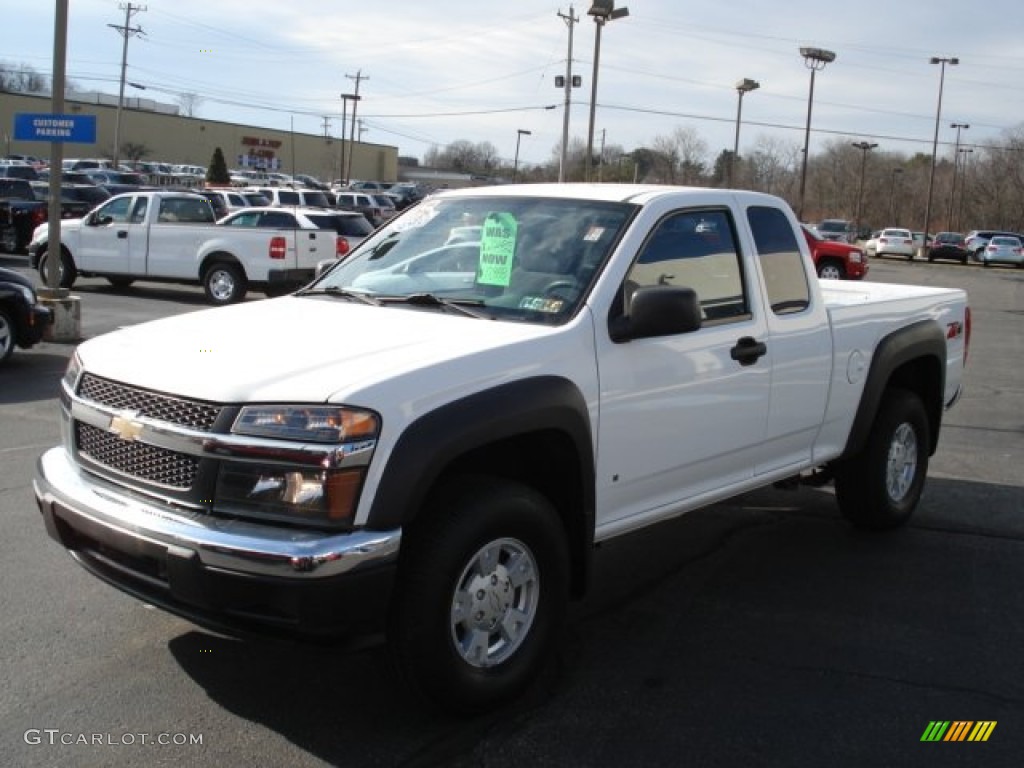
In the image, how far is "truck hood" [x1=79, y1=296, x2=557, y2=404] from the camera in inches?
130

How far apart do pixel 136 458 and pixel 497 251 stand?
1.73 metres

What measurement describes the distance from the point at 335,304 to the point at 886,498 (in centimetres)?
344

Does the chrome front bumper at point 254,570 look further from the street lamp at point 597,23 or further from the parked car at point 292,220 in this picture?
the street lamp at point 597,23

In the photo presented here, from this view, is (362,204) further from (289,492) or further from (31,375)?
(289,492)

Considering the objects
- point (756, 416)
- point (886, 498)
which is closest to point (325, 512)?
point (756, 416)

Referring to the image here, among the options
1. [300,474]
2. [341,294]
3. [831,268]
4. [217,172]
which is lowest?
[300,474]

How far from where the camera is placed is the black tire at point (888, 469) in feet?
19.3

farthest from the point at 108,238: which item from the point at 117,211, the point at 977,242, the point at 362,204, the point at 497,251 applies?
the point at 977,242

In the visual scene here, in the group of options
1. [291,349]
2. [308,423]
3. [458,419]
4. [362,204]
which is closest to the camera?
[308,423]

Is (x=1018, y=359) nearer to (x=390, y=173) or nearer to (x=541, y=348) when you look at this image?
(x=541, y=348)

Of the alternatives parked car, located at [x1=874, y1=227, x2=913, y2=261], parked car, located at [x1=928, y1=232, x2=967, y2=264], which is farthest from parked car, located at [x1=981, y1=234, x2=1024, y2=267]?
parked car, located at [x1=874, y1=227, x2=913, y2=261]

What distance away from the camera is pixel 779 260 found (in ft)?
17.1

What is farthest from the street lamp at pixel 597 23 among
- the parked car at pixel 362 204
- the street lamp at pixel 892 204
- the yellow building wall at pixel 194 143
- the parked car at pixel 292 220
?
the street lamp at pixel 892 204

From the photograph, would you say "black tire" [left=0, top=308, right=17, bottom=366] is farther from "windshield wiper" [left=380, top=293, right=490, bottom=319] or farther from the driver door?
the driver door
